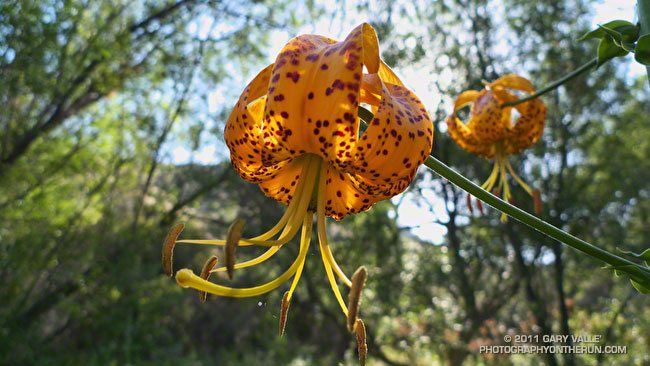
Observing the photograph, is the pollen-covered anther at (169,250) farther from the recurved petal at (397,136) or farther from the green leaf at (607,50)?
the green leaf at (607,50)

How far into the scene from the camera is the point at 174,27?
4215mm

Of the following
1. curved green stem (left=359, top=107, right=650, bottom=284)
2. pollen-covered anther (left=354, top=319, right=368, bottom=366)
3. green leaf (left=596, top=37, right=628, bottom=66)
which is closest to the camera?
curved green stem (left=359, top=107, right=650, bottom=284)

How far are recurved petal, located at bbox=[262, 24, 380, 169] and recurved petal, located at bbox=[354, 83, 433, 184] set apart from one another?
24 mm

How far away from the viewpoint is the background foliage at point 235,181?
3.18 metres

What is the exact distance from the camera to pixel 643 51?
57 cm

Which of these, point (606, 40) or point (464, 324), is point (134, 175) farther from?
point (606, 40)

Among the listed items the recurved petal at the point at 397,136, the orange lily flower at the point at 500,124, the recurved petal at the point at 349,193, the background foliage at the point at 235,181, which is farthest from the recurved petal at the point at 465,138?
the background foliage at the point at 235,181

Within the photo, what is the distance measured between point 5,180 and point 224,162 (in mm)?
1829

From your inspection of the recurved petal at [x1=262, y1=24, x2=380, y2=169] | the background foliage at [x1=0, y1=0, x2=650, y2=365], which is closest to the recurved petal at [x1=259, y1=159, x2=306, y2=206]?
the recurved petal at [x1=262, y1=24, x2=380, y2=169]

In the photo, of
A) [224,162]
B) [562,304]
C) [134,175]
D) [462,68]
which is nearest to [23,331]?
[134,175]

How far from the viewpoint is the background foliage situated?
318 centimetres

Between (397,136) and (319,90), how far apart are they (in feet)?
0.38

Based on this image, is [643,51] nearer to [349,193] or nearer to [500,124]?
[349,193]

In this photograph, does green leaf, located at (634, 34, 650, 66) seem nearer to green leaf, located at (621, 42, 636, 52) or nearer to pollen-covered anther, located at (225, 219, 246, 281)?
green leaf, located at (621, 42, 636, 52)
